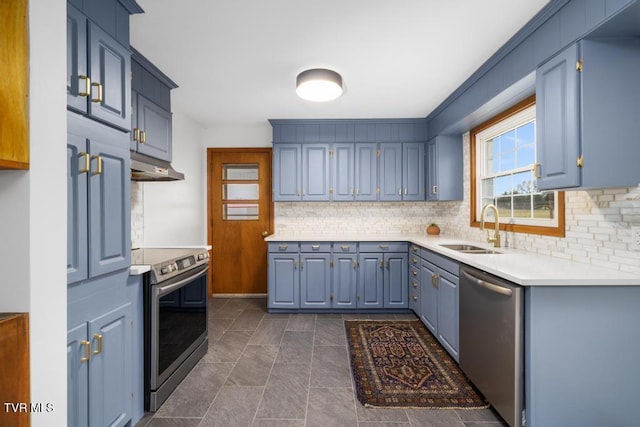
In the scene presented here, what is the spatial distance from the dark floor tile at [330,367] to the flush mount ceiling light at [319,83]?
7.37 ft

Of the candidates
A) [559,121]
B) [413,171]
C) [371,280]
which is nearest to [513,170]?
[559,121]

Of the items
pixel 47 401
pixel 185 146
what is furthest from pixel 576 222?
pixel 185 146

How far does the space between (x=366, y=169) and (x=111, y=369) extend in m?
3.21

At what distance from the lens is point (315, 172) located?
154 inches

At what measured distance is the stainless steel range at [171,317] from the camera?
72.3 inches

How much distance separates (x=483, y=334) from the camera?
1.89 meters

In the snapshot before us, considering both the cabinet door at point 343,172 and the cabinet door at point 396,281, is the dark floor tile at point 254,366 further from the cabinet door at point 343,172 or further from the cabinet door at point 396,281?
the cabinet door at point 343,172

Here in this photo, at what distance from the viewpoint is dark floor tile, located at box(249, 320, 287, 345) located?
2.87 meters

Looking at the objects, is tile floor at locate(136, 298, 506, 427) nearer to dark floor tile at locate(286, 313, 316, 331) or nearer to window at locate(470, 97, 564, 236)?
dark floor tile at locate(286, 313, 316, 331)

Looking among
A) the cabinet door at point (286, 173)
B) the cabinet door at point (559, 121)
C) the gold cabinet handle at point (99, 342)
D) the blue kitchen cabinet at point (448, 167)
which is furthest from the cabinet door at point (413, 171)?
the gold cabinet handle at point (99, 342)

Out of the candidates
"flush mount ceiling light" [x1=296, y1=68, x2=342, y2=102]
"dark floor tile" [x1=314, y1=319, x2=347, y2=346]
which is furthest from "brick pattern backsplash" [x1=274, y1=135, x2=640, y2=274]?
"flush mount ceiling light" [x1=296, y1=68, x2=342, y2=102]

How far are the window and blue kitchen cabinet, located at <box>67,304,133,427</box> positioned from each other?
8.82 ft

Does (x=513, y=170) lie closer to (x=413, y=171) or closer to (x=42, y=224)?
(x=413, y=171)

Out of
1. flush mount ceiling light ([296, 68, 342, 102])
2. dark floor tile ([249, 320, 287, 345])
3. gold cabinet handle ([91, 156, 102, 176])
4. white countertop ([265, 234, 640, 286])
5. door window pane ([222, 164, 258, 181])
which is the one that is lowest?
dark floor tile ([249, 320, 287, 345])
